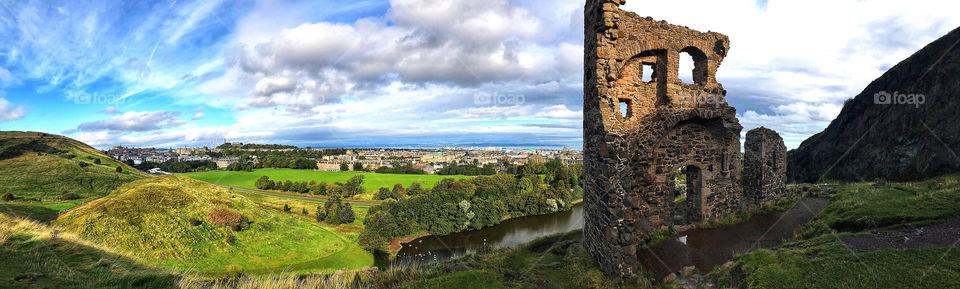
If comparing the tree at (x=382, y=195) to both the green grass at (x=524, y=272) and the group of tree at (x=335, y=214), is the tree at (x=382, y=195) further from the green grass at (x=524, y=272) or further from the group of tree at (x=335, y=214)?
the green grass at (x=524, y=272)

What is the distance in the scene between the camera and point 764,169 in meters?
12.3

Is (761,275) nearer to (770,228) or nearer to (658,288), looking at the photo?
(658,288)

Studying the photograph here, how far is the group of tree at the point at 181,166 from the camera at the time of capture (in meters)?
42.4

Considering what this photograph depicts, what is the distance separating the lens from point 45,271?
4281 mm

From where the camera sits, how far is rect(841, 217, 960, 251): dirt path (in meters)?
4.91

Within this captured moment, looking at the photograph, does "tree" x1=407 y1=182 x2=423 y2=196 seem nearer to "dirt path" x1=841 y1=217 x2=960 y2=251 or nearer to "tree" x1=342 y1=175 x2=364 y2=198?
"tree" x1=342 y1=175 x2=364 y2=198

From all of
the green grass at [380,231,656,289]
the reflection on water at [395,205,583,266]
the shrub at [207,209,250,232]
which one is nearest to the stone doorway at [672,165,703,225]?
the green grass at [380,231,656,289]

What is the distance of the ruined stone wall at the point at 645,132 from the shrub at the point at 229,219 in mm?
24731

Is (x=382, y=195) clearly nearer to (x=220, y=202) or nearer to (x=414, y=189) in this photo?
(x=414, y=189)

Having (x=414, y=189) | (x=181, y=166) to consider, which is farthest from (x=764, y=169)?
(x=181, y=166)

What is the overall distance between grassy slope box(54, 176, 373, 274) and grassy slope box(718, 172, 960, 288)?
12398 millimetres

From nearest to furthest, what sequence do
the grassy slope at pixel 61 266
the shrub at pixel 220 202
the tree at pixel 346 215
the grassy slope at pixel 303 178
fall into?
the grassy slope at pixel 61 266
the shrub at pixel 220 202
the tree at pixel 346 215
the grassy slope at pixel 303 178

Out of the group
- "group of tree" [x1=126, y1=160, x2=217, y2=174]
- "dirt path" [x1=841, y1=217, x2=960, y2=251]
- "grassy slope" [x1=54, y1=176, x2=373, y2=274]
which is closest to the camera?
"dirt path" [x1=841, y1=217, x2=960, y2=251]

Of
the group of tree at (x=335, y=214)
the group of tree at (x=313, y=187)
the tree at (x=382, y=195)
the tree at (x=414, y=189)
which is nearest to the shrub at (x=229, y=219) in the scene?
the group of tree at (x=335, y=214)
